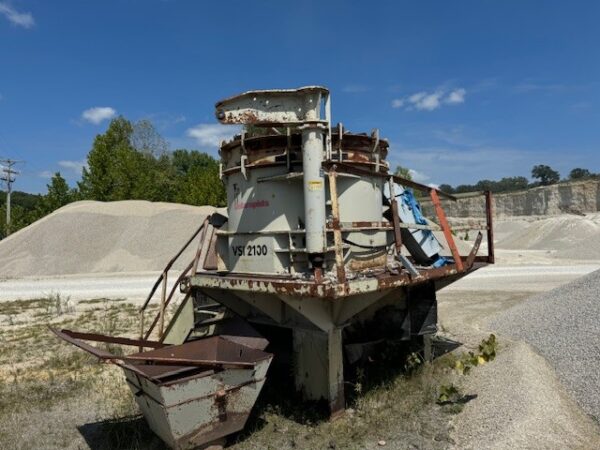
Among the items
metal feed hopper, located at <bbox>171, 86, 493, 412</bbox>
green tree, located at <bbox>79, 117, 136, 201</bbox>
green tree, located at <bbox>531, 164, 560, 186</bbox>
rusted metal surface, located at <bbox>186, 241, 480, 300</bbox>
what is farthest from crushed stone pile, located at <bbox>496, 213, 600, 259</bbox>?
green tree, located at <bbox>531, 164, 560, 186</bbox>

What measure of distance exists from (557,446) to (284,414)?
2.75m

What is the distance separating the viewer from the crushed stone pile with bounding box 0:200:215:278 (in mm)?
25625

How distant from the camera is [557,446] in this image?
4.39 m

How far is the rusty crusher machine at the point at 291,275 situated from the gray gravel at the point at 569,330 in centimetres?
165

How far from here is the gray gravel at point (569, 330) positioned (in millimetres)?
5422

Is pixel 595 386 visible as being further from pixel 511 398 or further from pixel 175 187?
pixel 175 187

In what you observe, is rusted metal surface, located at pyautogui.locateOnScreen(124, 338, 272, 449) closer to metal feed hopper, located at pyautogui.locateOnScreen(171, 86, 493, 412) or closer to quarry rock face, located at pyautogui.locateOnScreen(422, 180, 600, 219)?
metal feed hopper, located at pyautogui.locateOnScreen(171, 86, 493, 412)

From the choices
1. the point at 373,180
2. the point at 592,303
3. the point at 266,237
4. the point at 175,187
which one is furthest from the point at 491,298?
the point at 175,187

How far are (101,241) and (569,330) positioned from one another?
85.9ft

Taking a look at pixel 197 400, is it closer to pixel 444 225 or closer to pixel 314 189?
pixel 314 189

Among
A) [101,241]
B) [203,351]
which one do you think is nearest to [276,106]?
[203,351]

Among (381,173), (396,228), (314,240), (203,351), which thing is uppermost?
(381,173)

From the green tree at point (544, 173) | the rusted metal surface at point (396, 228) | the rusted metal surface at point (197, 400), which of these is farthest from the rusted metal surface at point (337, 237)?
the green tree at point (544, 173)

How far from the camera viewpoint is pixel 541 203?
192 feet
